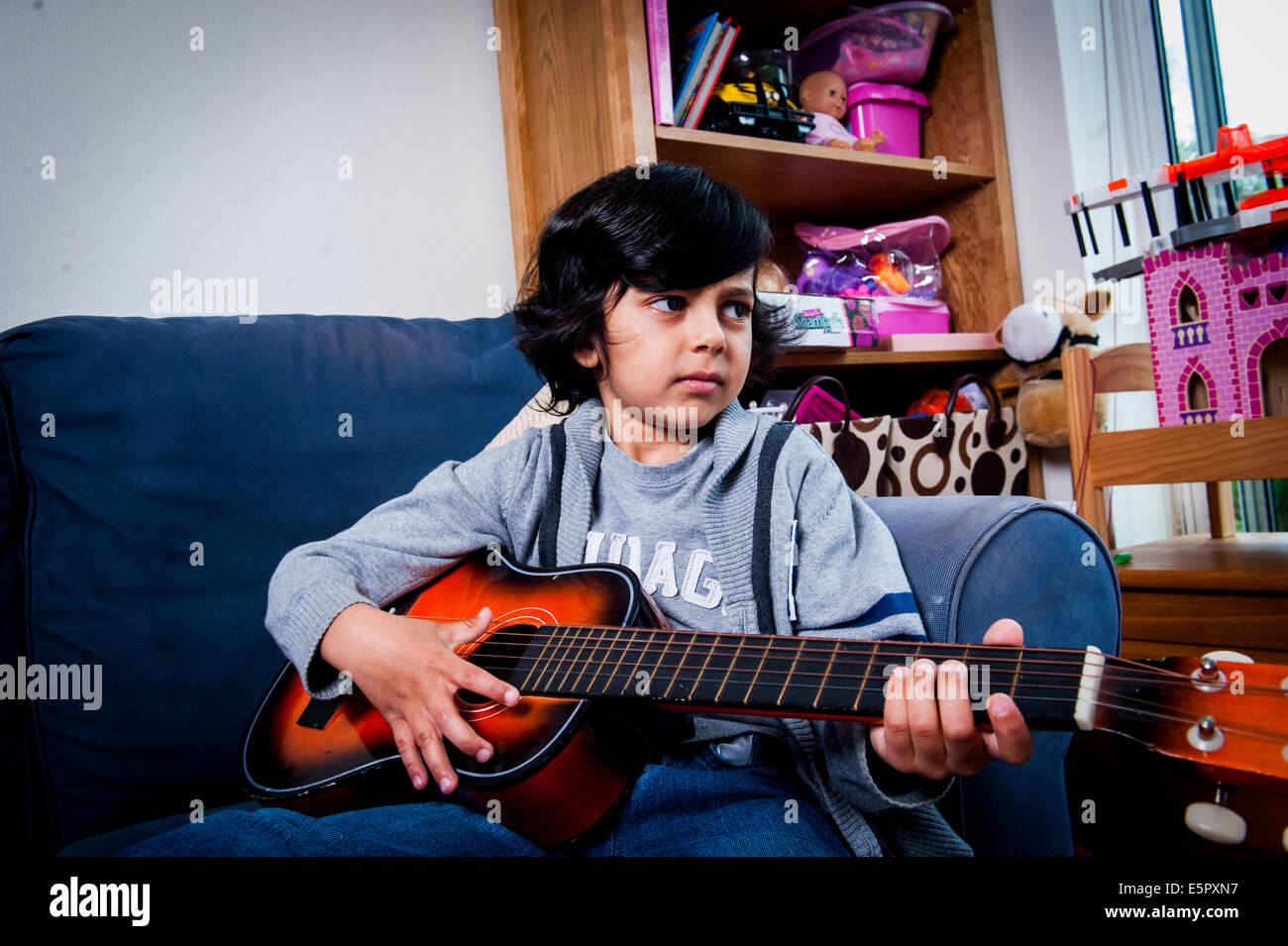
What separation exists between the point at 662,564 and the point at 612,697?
229 millimetres

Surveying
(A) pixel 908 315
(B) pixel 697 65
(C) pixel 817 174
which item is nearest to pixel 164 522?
(B) pixel 697 65

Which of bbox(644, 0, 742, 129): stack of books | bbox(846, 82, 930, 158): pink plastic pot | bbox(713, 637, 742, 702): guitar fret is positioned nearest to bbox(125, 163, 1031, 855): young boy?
bbox(713, 637, 742, 702): guitar fret

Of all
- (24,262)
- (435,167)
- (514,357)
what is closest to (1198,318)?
(514,357)

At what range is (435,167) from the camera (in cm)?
154

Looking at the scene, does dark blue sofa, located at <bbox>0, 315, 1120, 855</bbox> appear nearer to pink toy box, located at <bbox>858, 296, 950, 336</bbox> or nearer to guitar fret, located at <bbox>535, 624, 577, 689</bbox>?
guitar fret, located at <bbox>535, 624, 577, 689</bbox>

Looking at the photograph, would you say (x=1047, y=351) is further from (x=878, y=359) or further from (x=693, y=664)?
(x=693, y=664)

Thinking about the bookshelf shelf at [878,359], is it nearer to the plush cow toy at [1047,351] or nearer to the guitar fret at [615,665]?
the plush cow toy at [1047,351]

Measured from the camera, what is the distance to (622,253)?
0.85 meters

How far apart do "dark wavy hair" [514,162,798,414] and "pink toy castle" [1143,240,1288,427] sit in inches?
22.9

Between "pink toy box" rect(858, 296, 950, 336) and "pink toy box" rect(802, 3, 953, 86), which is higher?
"pink toy box" rect(802, 3, 953, 86)

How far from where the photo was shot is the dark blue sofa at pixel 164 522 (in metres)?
0.80

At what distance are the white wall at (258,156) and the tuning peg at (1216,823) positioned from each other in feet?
4.54

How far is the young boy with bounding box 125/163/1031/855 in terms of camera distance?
61cm
